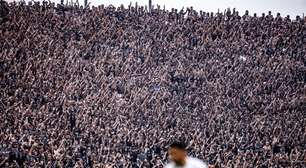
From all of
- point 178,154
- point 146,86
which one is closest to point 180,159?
point 178,154

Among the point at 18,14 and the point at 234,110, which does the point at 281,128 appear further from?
the point at 18,14

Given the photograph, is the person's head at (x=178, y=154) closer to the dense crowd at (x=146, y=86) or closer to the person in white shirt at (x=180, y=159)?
the person in white shirt at (x=180, y=159)

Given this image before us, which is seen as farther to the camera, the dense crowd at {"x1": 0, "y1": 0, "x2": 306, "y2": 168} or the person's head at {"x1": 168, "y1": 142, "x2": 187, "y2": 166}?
the dense crowd at {"x1": 0, "y1": 0, "x2": 306, "y2": 168}

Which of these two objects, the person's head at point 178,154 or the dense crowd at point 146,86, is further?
the dense crowd at point 146,86

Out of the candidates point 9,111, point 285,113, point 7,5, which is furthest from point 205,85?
point 7,5

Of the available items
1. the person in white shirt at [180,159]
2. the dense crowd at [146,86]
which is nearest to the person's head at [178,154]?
the person in white shirt at [180,159]

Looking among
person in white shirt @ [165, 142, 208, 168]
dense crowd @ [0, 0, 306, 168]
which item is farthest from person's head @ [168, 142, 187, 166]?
dense crowd @ [0, 0, 306, 168]

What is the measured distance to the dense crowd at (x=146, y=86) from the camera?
12.9 m

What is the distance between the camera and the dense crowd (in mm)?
12945

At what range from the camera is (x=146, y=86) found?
54.6ft

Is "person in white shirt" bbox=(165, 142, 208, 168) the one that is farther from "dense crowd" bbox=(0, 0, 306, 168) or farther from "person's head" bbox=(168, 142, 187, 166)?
"dense crowd" bbox=(0, 0, 306, 168)

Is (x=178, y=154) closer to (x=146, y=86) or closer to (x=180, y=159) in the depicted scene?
(x=180, y=159)

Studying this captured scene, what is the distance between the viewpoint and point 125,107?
50.1ft

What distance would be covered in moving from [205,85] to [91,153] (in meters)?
6.06
